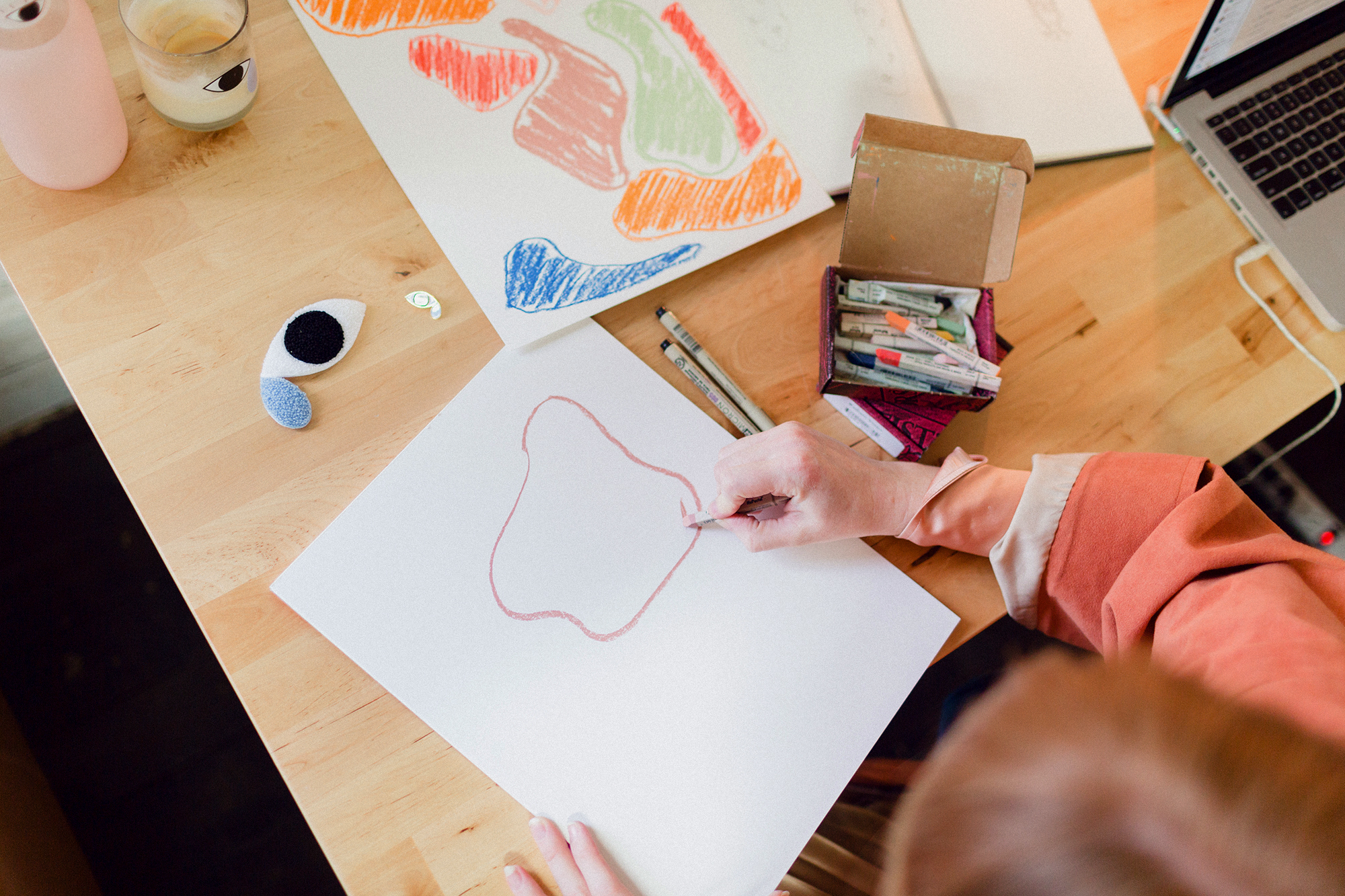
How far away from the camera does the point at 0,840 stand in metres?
0.83

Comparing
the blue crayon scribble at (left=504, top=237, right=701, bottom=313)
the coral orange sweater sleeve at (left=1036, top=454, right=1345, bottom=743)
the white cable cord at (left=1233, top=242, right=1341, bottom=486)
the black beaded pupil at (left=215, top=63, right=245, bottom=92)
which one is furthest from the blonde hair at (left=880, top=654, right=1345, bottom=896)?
the black beaded pupil at (left=215, top=63, right=245, bottom=92)

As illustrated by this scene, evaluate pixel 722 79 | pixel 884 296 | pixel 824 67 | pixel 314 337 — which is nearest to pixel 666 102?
pixel 722 79

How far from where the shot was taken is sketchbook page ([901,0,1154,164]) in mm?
854

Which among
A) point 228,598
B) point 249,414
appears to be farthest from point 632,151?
point 228,598

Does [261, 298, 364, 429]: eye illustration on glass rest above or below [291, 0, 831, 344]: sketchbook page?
below

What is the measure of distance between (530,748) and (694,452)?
0.27 metres

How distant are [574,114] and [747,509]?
1.27ft

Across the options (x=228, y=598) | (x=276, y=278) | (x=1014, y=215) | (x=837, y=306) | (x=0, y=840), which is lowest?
(x=0, y=840)

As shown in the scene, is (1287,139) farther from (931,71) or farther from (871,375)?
(871,375)

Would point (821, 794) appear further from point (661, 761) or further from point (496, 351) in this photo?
point (496, 351)

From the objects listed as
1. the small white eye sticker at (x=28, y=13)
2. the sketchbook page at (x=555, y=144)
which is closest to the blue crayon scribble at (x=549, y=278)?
the sketchbook page at (x=555, y=144)

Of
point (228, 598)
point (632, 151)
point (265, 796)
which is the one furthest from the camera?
point (265, 796)

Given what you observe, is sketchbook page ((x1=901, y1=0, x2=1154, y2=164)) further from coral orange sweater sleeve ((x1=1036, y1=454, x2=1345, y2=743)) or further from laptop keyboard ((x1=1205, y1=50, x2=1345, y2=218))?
coral orange sweater sleeve ((x1=1036, y1=454, x2=1345, y2=743))

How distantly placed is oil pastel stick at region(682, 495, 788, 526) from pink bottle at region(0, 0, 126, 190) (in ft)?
1.81
